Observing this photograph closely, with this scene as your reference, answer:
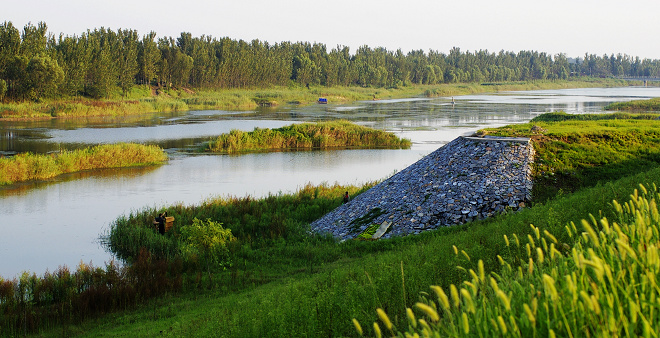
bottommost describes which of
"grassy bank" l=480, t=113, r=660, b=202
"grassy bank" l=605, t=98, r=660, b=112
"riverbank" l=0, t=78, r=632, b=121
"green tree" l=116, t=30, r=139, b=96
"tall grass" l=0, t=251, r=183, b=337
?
"tall grass" l=0, t=251, r=183, b=337

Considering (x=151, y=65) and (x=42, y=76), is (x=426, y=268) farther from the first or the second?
(x=151, y=65)

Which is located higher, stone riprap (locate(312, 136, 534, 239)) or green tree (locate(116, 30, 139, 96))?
green tree (locate(116, 30, 139, 96))

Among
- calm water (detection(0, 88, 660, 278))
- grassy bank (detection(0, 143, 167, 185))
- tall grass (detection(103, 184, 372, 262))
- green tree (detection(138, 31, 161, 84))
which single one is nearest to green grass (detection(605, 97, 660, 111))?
calm water (detection(0, 88, 660, 278))

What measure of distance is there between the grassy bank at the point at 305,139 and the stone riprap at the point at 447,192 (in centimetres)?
2916

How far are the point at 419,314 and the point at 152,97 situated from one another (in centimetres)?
11124

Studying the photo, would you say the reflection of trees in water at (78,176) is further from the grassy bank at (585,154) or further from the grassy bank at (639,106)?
the grassy bank at (639,106)

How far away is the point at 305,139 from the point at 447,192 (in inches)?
1337

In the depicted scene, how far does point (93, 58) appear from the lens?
336 feet

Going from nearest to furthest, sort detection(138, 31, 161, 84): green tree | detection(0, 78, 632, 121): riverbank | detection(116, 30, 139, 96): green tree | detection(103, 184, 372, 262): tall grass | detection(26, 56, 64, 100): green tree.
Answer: detection(103, 184, 372, 262): tall grass → detection(0, 78, 632, 121): riverbank → detection(26, 56, 64, 100): green tree → detection(116, 30, 139, 96): green tree → detection(138, 31, 161, 84): green tree

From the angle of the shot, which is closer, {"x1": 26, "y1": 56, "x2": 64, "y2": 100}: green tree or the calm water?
the calm water

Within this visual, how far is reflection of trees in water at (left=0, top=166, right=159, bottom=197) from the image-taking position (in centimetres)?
3222

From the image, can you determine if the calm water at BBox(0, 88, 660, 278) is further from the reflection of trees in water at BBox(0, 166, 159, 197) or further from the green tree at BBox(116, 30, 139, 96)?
the green tree at BBox(116, 30, 139, 96)

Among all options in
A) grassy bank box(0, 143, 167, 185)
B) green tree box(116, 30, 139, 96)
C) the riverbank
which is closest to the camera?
grassy bank box(0, 143, 167, 185)

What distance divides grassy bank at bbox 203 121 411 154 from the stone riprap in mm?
29159
